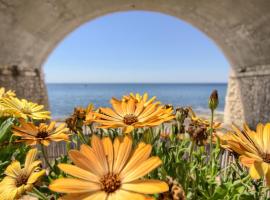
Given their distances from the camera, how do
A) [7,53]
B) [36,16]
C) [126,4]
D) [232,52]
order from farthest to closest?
[232,52], [126,4], [7,53], [36,16]

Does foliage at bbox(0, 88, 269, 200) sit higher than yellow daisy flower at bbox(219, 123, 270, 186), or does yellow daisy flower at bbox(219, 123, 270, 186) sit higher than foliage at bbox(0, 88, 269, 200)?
yellow daisy flower at bbox(219, 123, 270, 186)

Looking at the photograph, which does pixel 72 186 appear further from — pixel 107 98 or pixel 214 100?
pixel 107 98

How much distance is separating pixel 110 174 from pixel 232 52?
7780 millimetres

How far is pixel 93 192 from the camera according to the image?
54 centimetres

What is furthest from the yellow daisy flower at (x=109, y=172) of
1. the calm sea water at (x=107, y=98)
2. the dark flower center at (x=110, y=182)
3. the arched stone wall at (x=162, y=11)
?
the arched stone wall at (x=162, y=11)

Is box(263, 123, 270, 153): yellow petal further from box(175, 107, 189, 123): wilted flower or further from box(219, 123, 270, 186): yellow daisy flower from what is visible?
box(175, 107, 189, 123): wilted flower

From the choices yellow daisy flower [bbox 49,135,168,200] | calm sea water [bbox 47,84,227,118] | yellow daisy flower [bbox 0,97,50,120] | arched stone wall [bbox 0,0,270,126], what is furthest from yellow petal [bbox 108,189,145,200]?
arched stone wall [bbox 0,0,270,126]

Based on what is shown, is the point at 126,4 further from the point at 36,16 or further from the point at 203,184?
the point at 203,184

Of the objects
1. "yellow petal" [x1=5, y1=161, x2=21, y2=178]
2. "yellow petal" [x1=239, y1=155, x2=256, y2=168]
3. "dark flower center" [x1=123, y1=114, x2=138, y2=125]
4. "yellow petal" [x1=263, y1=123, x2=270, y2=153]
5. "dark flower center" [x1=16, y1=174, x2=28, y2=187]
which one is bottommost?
"dark flower center" [x1=16, y1=174, x2=28, y2=187]

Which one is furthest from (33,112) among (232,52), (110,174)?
(232,52)

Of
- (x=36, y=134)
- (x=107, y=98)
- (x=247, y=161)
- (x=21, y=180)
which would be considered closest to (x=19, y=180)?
(x=21, y=180)

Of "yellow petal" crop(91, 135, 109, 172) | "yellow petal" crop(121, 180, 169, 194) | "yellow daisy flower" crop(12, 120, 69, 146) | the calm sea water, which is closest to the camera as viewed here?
"yellow petal" crop(121, 180, 169, 194)

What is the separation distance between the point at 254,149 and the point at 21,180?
561 mm

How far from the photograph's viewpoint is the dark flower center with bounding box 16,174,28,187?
677 mm
